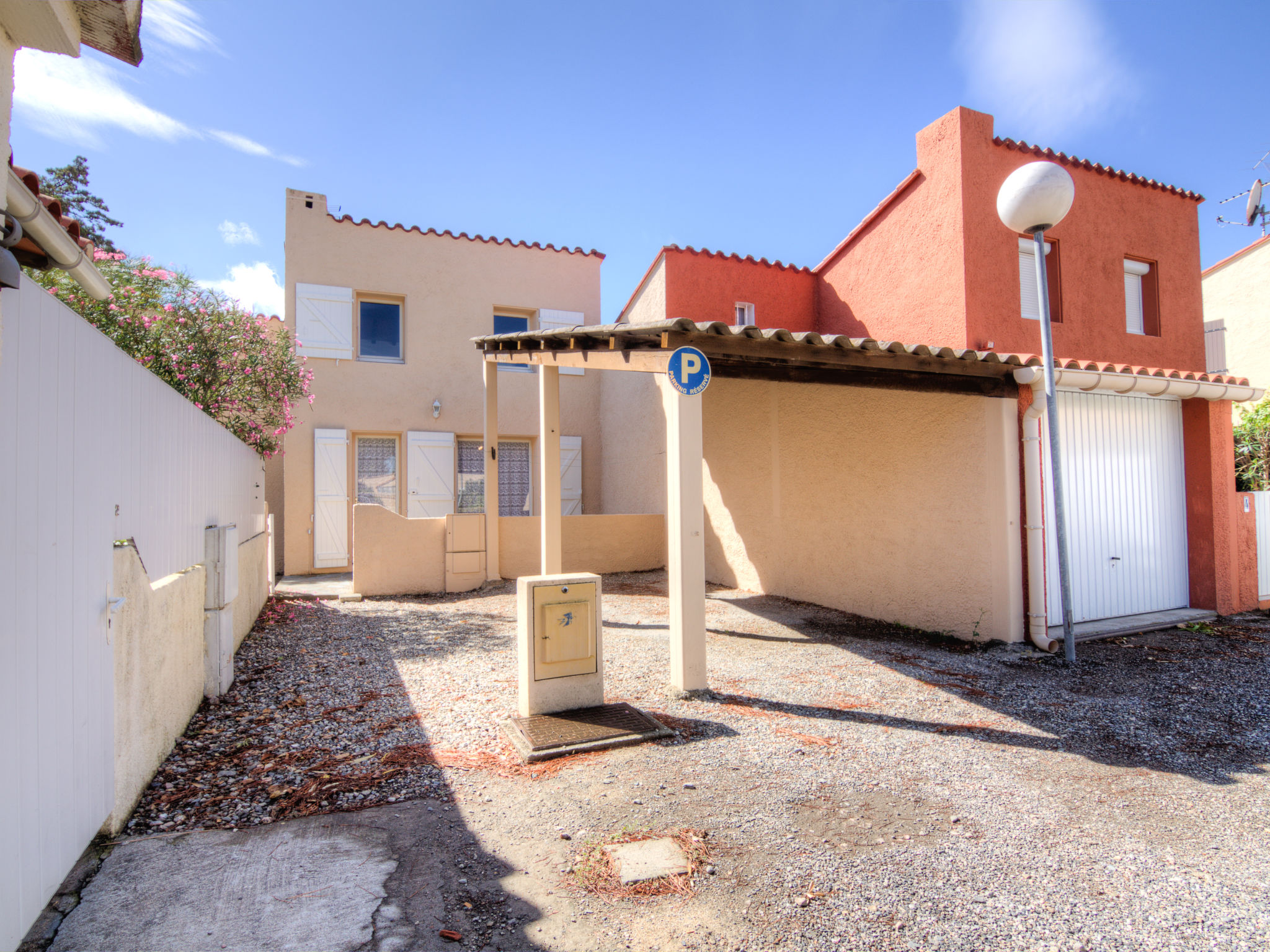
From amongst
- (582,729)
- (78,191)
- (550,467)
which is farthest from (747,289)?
(78,191)

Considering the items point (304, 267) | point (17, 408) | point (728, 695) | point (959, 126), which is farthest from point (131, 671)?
point (304, 267)

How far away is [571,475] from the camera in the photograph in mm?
12141

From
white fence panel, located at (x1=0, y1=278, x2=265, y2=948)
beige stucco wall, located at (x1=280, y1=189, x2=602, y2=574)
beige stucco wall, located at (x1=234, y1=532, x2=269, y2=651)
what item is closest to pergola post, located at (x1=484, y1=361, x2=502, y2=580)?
beige stucco wall, located at (x1=280, y1=189, x2=602, y2=574)

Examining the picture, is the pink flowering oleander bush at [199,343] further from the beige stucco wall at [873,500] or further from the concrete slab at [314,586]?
the beige stucco wall at [873,500]

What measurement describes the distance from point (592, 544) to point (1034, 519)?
618cm

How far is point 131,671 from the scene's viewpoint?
2.94 metres

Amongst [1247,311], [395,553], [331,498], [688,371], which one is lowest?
[395,553]

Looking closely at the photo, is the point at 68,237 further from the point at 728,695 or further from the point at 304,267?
the point at 304,267

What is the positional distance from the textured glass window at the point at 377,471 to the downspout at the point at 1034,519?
29.6 feet

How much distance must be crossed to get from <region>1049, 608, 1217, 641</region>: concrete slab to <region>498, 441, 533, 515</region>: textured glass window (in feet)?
26.9

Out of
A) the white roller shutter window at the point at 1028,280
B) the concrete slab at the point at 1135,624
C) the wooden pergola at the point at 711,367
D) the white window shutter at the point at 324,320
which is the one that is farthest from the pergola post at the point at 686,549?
the white window shutter at the point at 324,320

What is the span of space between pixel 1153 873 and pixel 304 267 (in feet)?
39.2

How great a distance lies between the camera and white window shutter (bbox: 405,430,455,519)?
10891mm

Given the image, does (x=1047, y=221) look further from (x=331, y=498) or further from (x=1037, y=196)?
(x=331, y=498)
